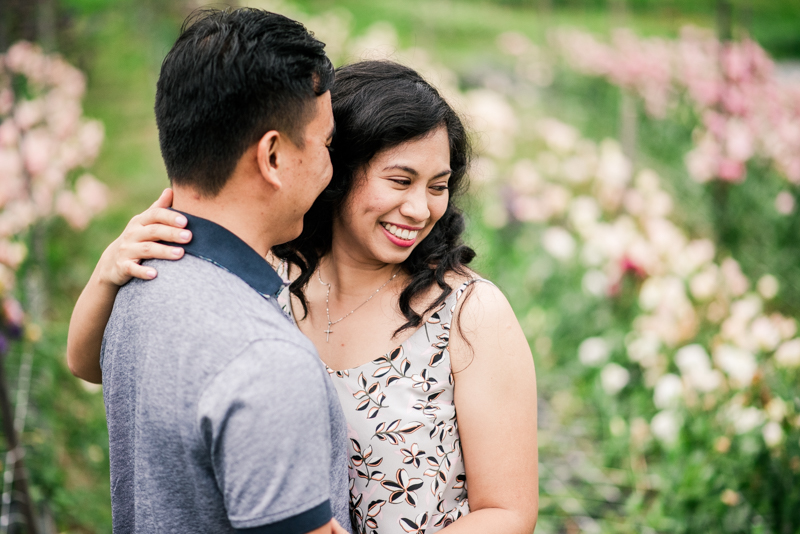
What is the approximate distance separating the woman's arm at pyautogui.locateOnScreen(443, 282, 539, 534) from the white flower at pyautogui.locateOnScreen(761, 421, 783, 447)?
1.45 meters

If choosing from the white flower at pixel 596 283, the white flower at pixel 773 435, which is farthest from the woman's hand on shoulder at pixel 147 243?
the white flower at pixel 596 283

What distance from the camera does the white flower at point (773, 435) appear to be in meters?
2.28

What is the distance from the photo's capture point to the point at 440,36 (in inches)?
394

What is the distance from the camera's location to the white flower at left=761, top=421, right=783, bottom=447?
89.8 inches

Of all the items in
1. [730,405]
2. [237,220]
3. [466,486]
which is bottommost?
[730,405]

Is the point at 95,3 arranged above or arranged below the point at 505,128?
above

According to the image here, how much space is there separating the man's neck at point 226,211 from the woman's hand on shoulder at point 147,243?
3 cm

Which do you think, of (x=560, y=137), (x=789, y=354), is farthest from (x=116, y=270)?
(x=560, y=137)

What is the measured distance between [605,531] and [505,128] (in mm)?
3077

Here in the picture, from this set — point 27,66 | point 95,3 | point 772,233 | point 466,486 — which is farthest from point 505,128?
point 466,486

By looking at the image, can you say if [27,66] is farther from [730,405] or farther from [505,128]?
[730,405]

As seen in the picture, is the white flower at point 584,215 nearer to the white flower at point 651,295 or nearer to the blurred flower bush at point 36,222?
the white flower at point 651,295

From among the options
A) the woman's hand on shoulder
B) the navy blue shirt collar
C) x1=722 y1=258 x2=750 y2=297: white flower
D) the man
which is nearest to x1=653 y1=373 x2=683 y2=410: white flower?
x1=722 y1=258 x2=750 y2=297: white flower

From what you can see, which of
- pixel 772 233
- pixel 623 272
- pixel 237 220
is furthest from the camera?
pixel 772 233
